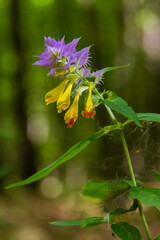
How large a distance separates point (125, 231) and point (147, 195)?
7.1 inches

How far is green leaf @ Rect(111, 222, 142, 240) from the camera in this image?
114 centimetres

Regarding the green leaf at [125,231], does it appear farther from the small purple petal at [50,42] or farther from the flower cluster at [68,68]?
the small purple petal at [50,42]

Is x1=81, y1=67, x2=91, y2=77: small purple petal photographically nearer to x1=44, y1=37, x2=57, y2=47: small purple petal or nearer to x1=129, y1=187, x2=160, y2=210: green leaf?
x1=44, y1=37, x2=57, y2=47: small purple petal

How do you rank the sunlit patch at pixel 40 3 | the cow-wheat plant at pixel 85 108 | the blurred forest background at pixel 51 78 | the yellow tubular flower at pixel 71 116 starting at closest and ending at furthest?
the cow-wheat plant at pixel 85 108, the yellow tubular flower at pixel 71 116, the blurred forest background at pixel 51 78, the sunlit patch at pixel 40 3

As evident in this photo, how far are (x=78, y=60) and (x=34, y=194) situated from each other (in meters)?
9.86

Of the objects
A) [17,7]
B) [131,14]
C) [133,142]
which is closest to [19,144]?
[17,7]

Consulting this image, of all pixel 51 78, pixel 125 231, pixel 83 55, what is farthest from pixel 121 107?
pixel 51 78

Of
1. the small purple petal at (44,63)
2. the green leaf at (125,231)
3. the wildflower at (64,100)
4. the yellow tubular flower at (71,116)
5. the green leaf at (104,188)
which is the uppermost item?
the small purple petal at (44,63)

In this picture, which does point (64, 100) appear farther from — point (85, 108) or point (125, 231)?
point (125, 231)

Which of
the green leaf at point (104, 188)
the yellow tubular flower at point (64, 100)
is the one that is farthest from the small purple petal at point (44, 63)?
the green leaf at point (104, 188)

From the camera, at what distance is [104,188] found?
58.3 inches

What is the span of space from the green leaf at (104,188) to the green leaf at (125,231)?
6.4 inches

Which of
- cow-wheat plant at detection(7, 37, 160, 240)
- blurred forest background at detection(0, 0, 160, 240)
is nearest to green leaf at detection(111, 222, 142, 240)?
cow-wheat plant at detection(7, 37, 160, 240)

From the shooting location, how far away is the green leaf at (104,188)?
1.33 m
